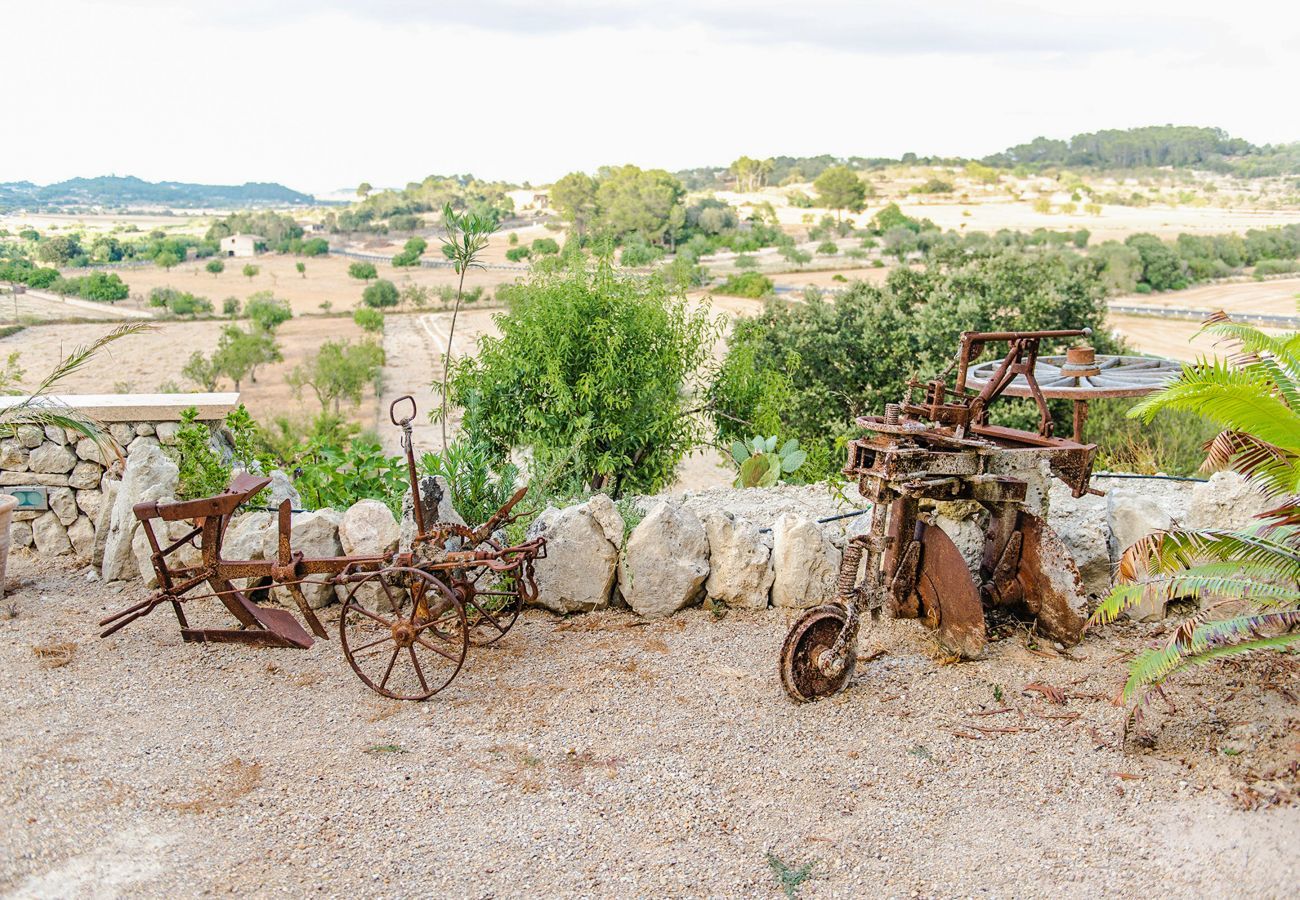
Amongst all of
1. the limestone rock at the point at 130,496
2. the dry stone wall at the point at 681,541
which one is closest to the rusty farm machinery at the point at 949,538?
the dry stone wall at the point at 681,541

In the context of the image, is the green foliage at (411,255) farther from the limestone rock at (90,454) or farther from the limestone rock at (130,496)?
the limestone rock at (130,496)

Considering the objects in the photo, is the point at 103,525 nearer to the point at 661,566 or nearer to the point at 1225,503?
the point at 661,566

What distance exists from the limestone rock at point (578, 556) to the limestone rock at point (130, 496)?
7.30 feet

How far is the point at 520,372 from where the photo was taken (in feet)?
30.6

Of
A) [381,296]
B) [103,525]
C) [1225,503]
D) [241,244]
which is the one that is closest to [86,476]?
[103,525]

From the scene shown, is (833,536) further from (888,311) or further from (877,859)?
(888,311)

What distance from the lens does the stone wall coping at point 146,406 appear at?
6.57 meters

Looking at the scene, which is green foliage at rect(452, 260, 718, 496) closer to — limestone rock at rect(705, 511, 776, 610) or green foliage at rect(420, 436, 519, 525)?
green foliage at rect(420, 436, 519, 525)

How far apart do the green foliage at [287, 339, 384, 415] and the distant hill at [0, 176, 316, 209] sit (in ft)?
30.1

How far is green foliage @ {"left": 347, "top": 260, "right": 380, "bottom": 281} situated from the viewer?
208 ft

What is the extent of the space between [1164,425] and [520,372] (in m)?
8.66

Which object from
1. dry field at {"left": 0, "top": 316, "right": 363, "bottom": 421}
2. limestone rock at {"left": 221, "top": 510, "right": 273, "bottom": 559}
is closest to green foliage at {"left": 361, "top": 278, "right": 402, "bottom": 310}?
dry field at {"left": 0, "top": 316, "right": 363, "bottom": 421}

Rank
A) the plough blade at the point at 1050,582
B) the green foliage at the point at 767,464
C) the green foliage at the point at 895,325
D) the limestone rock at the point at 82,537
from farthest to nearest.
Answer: the green foliage at the point at 895,325, the green foliage at the point at 767,464, the limestone rock at the point at 82,537, the plough blade at the point at 1050,582

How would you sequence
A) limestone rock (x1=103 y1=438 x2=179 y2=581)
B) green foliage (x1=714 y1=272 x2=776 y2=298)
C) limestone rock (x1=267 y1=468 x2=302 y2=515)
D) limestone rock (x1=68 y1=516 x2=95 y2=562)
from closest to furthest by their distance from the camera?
limestone rock (x1=103 y1=438 x2=179 y2=581) → limestone rock (x1=267 y1=468 x2=302 y2=515) → limestone rock (x1=68 y1=516 x2=95 y2=562) → green foliage (x1=714 y1=272 x2=776 y2=298)
